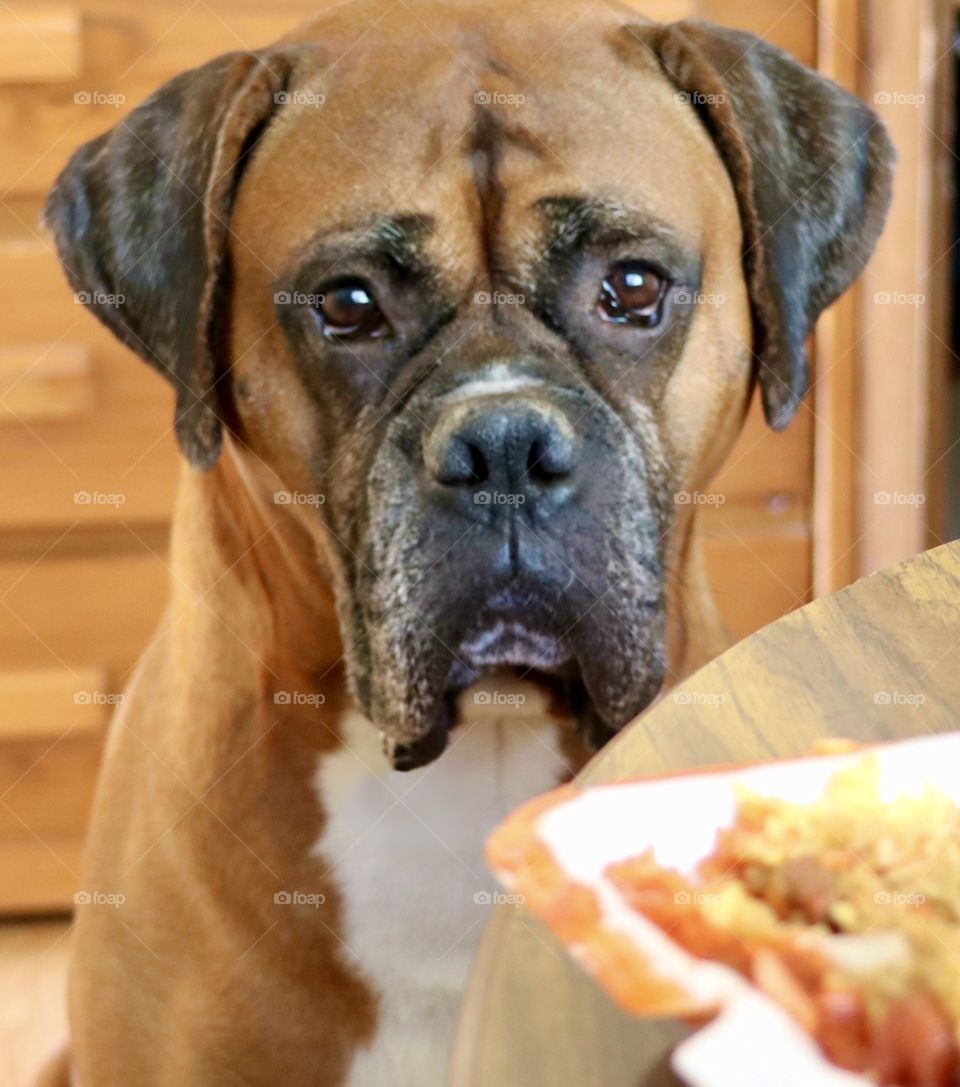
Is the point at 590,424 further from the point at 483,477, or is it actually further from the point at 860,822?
the point at 860,822

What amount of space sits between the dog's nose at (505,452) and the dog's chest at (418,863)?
0.31 meters

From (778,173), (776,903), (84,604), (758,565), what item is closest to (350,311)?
(778,173)

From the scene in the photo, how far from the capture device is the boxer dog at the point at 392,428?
122 centimetres

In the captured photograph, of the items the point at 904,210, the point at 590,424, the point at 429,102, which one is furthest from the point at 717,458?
the point at 904,210

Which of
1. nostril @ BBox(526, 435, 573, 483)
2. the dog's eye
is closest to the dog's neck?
the dog's eye

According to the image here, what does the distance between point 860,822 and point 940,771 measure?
0.23 ft

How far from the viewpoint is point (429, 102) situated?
1261 mm

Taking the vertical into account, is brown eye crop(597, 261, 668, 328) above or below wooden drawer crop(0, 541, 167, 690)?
above

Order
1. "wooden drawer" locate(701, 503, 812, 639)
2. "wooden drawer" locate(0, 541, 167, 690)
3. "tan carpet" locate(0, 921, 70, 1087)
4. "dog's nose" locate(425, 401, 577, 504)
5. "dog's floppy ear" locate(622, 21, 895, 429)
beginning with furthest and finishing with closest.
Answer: "wooden drawer" locate(701, 503, 812, 639) < "wooden drawer" locate(0, 541, 167, 690) < "tan carpet" locate(0, 921, 70, 1087) < "dog's floppy ear" locate(622, 21, 895, 429) < "dog's nose" locate(425, 401, 577, 504)

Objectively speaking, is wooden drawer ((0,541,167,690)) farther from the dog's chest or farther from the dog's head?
the dog's chest

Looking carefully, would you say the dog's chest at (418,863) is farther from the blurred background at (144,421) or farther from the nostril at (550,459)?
the blurred background at (144,421)

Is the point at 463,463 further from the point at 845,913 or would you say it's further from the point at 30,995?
the point at 30,995

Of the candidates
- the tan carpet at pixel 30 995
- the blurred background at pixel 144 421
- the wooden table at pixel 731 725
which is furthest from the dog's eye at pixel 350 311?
the tan carpet at pixel 30 995

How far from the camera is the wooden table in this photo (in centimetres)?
47
